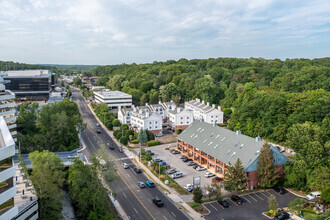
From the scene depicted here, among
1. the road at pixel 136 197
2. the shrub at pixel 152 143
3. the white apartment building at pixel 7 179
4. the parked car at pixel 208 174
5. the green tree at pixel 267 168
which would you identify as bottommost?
the road at pixel 136 197

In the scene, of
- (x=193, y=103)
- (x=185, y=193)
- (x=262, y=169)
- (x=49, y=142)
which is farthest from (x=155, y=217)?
(x=193, y=103)

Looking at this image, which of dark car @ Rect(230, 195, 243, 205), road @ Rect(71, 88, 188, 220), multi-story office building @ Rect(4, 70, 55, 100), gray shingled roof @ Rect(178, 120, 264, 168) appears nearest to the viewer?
road @ Rect(71, 88, 188, 220)

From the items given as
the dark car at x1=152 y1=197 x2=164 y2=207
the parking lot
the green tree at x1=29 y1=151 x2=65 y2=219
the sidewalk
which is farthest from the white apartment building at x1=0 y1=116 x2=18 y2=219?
the parking lot

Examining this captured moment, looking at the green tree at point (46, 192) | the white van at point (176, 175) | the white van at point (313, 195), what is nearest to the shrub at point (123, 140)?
the white van at point (176, 175)

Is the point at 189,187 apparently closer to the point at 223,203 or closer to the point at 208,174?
the point at 208,174

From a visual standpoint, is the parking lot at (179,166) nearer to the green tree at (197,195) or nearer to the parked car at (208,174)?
the parked car at (208,174)

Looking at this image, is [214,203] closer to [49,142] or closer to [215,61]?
[49,142]

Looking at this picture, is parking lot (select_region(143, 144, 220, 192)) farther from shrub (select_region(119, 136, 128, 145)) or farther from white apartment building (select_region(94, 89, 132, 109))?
white apartment building (select_region(94, 89, 132, 109))
